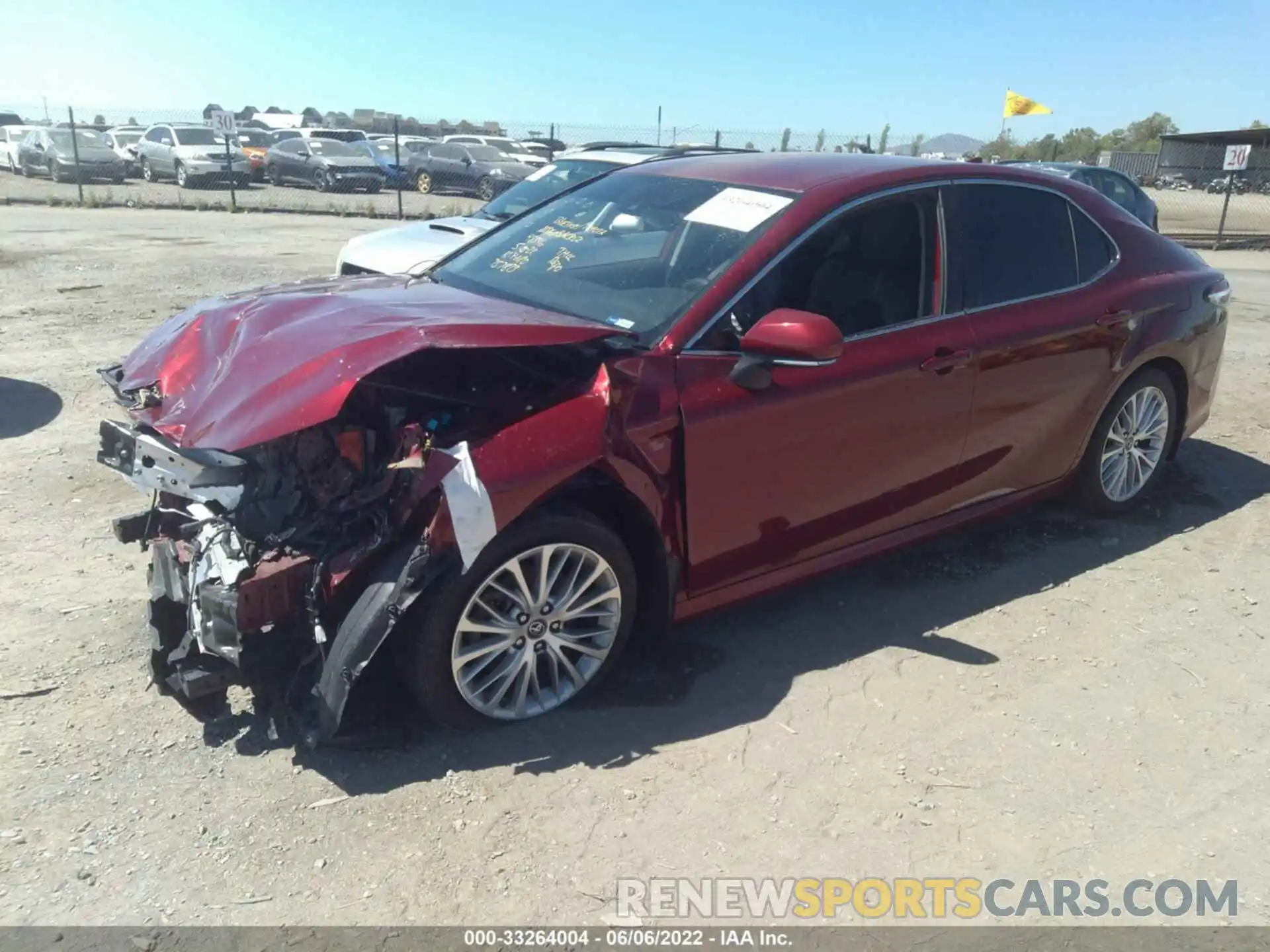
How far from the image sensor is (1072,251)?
4.70 meters

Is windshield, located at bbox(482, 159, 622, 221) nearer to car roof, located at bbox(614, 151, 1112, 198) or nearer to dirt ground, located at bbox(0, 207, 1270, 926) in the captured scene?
car roof, located at bbox(614, 151, 1112, 198)

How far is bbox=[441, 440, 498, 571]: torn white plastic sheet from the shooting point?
116 inches

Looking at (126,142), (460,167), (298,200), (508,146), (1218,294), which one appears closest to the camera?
(1218,294)

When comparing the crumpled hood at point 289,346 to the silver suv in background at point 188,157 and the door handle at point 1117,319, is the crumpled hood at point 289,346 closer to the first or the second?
the door handle at point 1117,319

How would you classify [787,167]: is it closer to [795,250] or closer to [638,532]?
[795,250]

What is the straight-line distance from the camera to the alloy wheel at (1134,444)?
16.6 ft

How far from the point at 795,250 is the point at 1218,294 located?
3005mm

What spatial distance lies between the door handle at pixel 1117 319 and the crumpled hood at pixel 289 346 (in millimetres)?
2577

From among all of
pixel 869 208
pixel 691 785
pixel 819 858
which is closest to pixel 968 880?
pixel 819 858

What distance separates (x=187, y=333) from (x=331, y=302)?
0.57 meters

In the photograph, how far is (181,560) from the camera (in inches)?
129

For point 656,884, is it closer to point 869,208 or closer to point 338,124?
point 869,208

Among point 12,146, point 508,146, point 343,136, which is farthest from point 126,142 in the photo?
point 508,146

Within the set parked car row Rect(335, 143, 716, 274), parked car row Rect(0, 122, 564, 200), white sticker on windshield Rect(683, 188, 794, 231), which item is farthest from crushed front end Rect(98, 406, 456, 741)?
parked car row Rect(0, 122, 564, 200)
